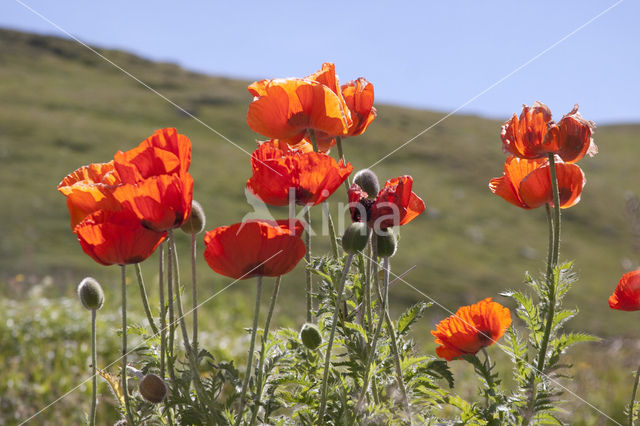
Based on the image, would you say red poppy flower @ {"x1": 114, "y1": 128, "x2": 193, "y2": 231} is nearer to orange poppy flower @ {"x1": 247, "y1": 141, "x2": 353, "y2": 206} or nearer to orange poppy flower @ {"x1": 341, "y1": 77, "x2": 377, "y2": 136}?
orange poppy flower @ {"x1": 247, "y1": 141, "x2": 353, "y2": 206}

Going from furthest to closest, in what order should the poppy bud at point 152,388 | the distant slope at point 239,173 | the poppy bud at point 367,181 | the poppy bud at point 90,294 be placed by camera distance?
the distant slope at point 239,173, the poppy bud at point 367,181, the poppy bud at point 90,294, the poppy bud at point 152,388

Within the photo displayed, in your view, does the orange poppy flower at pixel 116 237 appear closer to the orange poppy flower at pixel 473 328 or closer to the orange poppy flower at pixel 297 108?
the orange poppy flower at pixel 297 108

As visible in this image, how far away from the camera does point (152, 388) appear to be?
1305 millimetres

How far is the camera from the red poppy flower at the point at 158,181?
51.9 inches

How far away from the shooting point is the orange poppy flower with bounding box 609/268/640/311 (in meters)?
1.57

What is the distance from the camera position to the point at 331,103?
1.67 metres

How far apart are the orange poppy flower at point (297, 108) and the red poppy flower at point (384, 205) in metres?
0.26

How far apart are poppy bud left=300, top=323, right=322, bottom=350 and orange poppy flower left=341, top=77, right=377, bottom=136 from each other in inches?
26.3

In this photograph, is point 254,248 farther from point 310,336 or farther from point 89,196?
point 89,196

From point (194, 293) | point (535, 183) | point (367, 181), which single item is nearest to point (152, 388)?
point (194, 293)

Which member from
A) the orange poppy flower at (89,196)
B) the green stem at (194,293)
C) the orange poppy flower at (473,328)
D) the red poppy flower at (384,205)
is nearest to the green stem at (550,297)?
the orange poppy flower at (473,328)

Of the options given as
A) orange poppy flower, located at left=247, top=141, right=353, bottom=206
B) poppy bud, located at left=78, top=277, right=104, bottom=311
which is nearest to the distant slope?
poppy bud, located at left=78, top=277, right=104, bottom=311

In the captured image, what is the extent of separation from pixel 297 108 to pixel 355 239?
20.1 inches

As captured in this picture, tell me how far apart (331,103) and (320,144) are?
23 cm
